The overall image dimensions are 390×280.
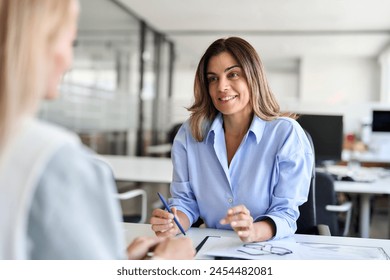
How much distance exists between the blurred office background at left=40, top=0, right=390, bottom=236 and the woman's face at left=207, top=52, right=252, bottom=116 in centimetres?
274

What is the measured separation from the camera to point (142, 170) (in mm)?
3227

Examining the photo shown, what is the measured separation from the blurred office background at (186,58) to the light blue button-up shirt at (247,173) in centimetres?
277

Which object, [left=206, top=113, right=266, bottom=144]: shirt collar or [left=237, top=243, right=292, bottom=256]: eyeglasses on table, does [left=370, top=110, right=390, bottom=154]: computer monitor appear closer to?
[left=206, top=113, right=266, bottom=144]: shirt collar

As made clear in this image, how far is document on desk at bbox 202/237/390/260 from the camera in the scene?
110cm

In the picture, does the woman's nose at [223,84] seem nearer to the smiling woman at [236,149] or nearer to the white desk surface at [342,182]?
the smiling woman at [236,149]

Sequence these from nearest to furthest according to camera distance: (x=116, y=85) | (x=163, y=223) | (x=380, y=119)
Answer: (x=163, y=223) < (x=380, y=119) < (x=116, y=85)

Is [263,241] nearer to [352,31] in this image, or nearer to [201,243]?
[201,243]

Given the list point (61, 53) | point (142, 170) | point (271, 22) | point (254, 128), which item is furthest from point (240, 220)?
point (271, 22)

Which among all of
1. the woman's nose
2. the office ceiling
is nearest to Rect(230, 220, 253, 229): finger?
the woman's nose

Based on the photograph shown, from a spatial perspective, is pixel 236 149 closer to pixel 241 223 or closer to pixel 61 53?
pixel 241 223

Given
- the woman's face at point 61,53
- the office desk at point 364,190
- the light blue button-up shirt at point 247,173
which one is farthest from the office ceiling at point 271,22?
the woman's face at point 61,53

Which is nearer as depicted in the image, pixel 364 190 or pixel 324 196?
pixel 324 196

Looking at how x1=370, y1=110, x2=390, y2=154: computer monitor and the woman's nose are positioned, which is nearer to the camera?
the woman's nose

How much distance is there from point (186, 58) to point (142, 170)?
5.96 meters
